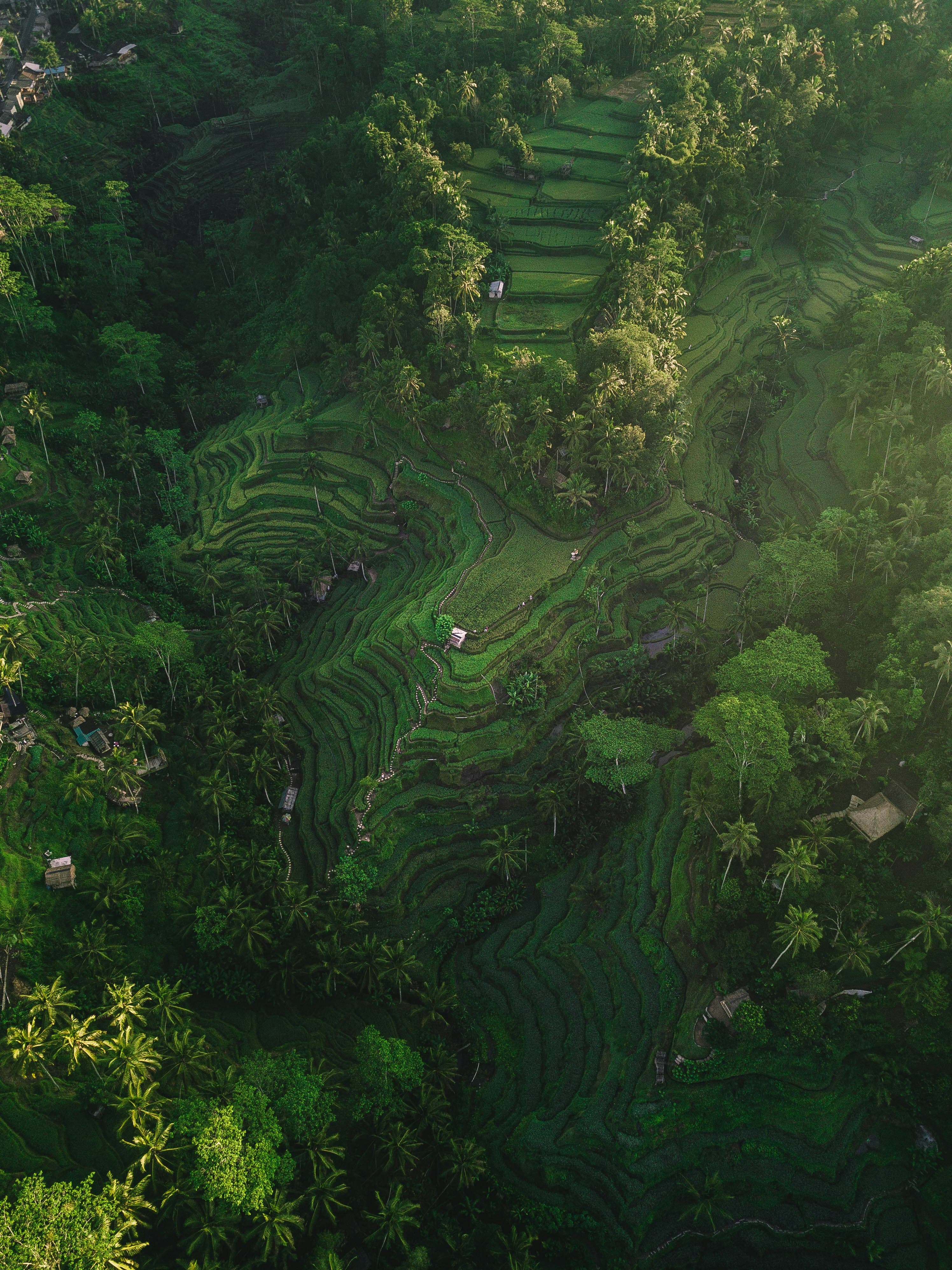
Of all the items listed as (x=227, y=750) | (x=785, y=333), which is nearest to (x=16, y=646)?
(x=227, y=750)

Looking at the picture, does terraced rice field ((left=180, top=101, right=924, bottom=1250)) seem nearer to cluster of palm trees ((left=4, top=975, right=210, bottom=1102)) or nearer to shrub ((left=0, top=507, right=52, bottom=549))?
shrub ((left=0, top=507, right=52, bottom=549))

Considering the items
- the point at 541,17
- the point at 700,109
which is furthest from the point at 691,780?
the point at 541,17

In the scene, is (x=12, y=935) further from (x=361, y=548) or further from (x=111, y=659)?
(x=361, y=548)

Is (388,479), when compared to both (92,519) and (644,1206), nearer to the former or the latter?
(92,519)

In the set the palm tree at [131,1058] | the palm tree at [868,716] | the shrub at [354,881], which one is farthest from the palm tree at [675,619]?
the palm tree at [131,1058]

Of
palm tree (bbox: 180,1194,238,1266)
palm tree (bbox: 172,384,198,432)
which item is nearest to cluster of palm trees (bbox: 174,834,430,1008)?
palm tree (bbox: 180,1194,238,1266)

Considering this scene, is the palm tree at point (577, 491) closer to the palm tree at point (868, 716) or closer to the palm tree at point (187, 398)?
the palm tree at point (868, 716)
